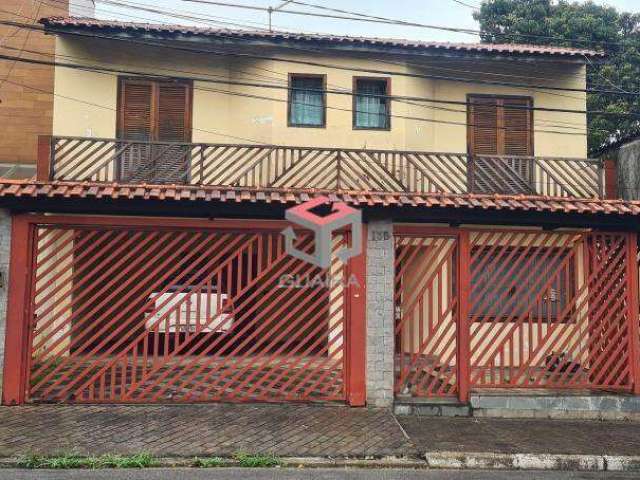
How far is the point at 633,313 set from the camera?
718 centimetres

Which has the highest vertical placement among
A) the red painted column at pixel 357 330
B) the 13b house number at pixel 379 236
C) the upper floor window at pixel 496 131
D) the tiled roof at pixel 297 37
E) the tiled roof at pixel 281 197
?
the tiled roof at pixel 297 37

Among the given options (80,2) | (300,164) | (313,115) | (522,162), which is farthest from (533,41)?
(80,2)

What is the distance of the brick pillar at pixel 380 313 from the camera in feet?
22.6

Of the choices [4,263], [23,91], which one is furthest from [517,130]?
[23,91]

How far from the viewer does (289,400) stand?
6.94 metres

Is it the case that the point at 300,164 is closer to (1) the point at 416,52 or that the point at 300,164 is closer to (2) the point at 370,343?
(1) the point at 416,52

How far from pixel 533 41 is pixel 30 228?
59.0 feet

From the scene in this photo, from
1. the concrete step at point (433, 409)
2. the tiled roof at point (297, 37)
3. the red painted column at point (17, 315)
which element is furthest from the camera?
the tiled roof at point (297, 37)

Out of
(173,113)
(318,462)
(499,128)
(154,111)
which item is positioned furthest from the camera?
(499,128)

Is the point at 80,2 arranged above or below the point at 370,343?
above

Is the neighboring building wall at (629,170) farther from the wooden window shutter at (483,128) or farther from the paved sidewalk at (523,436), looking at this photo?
the paved sidewalk at (523,436)

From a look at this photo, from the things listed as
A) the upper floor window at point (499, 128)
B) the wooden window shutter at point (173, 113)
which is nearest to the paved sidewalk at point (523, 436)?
the upper floor window at point (499, 128)

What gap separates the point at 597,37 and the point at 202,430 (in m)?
18.8

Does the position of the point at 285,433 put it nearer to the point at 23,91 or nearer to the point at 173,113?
the point at 173,113
